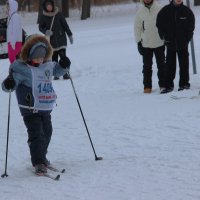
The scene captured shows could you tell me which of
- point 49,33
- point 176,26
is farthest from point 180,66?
point 49,33

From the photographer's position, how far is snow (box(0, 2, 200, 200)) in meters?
5.65

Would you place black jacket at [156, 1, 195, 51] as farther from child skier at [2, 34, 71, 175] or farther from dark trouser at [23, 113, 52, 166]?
dark trouser at [23, 113, 52, 166]

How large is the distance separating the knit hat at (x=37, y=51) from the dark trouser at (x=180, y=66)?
4507 millimetres

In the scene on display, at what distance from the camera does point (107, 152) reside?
715cm

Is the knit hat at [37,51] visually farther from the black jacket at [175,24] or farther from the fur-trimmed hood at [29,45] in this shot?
the black jacket at [175,24]

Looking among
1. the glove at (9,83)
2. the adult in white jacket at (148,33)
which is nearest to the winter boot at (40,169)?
the glove at (9,83)

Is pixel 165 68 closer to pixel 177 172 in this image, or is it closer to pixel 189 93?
pixel 189 93

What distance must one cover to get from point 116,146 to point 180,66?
11.8 ft

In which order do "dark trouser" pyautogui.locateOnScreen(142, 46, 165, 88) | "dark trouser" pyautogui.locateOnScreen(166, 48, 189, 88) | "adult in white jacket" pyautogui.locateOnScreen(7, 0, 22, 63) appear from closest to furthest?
"dark trouser" pyautogui.locateOnScreen(166, 48, 189, 88) < "dark trouser" pyautogui.locateOnScreen(142, 46, 165, 88) < "adult in white jacket" pyautogui.locateOnScreen(7, 0, 22, 63)

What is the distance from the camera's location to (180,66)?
1059 cm

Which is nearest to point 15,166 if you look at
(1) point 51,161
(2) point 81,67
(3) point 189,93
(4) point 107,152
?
(1) point 51,161

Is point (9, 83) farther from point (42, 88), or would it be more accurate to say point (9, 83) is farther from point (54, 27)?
point (54, 27)

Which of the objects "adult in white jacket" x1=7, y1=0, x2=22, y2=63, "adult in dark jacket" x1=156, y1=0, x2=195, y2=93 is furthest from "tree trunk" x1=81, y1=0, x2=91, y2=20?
"adult in dark jacket" x1=156, y1=0, x2=195, y2=93

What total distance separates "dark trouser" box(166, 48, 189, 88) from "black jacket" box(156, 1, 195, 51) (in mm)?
153
